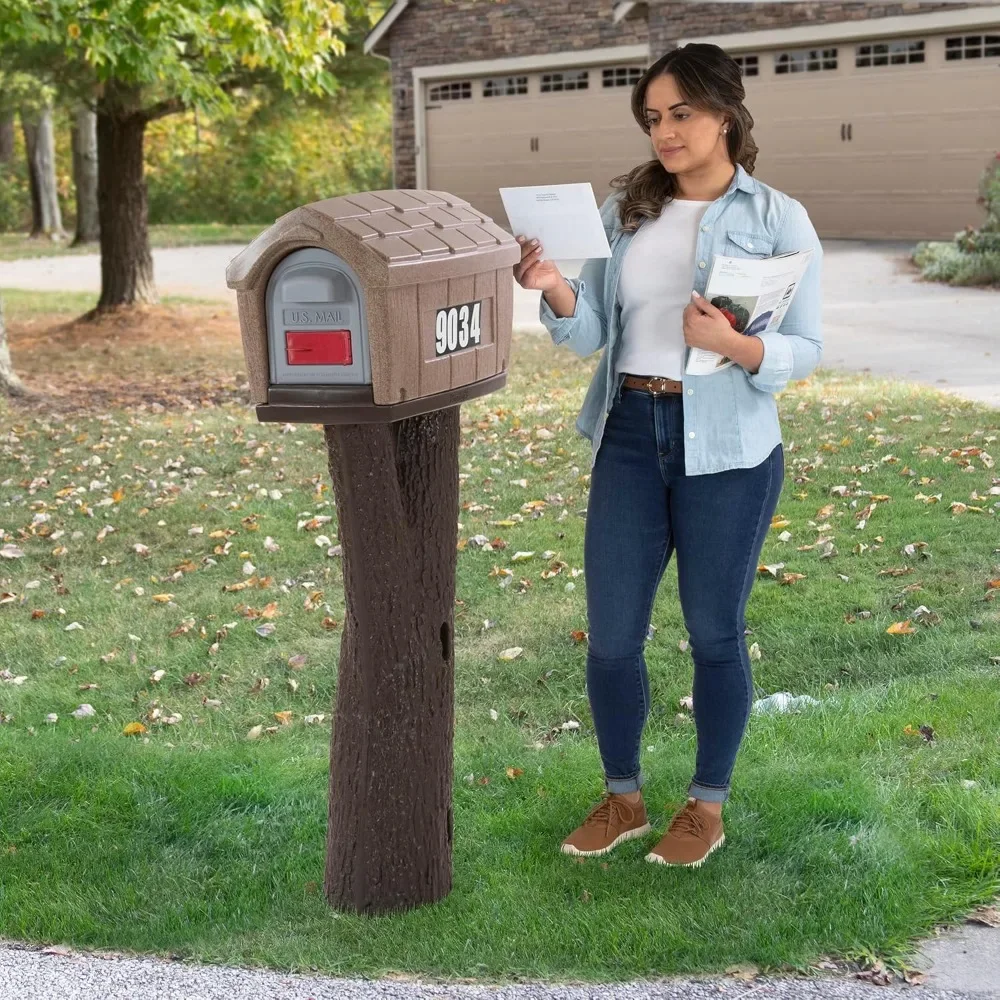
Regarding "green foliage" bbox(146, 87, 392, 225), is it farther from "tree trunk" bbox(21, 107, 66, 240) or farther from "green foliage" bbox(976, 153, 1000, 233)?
"green foliage" bbox(976, 153, 1000, 233)

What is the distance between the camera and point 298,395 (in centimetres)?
259

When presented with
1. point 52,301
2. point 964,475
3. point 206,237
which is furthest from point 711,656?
point 206,237

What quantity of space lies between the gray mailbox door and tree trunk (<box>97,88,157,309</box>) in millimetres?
12325

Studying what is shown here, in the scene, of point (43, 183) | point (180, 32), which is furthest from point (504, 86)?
point (43, 183)

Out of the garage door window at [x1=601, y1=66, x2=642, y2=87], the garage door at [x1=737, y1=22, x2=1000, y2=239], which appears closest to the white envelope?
the garage door at [x1=737, y1=22, x2=1000, y2=239]

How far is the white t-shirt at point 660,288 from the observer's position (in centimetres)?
300

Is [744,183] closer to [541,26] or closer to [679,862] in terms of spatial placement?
[679,862]

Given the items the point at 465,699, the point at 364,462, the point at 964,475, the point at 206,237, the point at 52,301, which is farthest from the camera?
the point at 206,237

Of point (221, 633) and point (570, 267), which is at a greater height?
point (570, 267)

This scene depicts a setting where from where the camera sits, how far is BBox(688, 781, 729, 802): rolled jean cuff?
3.21m

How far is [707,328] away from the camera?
2830 mm

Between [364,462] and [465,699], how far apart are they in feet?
7.35

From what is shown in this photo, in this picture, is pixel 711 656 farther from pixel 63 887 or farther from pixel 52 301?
pixel 52 301

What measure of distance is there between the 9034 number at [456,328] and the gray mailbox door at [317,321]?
0.17 meters
